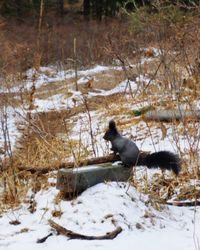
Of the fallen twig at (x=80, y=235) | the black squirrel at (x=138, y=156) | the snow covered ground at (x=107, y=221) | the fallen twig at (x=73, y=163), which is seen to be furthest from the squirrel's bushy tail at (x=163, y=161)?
the fallen twig at (x=80, y=235)

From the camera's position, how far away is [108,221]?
165 inches

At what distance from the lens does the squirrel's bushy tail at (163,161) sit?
15.1 ft

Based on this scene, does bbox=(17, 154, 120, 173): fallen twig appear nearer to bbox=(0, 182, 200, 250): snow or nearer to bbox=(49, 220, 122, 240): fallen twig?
bbox=(0, 182, 200, 250): snow

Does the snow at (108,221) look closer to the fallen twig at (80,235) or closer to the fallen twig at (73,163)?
the fallen twig at (80,235)

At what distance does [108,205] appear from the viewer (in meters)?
4.38

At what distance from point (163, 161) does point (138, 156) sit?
0.78ft

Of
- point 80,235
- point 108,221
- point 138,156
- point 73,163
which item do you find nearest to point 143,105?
point 73,163

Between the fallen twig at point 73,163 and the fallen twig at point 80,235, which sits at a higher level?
the fallen twig at point 73,163

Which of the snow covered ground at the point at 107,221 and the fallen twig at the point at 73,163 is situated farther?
the fallen twig at the point at 73,163

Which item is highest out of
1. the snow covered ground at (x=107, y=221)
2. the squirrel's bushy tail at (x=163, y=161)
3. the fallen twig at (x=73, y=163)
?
the squirrel's bushy tail at (x=163, y=161)

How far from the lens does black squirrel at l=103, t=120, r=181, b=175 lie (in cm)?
461

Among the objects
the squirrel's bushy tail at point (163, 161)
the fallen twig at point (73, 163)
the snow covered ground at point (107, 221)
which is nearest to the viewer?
the snow covered ground at point (107, 221)

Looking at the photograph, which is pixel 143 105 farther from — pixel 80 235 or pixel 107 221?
pixel 80 235

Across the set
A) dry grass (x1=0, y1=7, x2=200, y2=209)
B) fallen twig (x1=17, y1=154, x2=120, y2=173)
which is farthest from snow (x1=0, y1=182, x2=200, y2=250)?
fallen twig (x1=17, y1=154, x2=120, y2=173)
